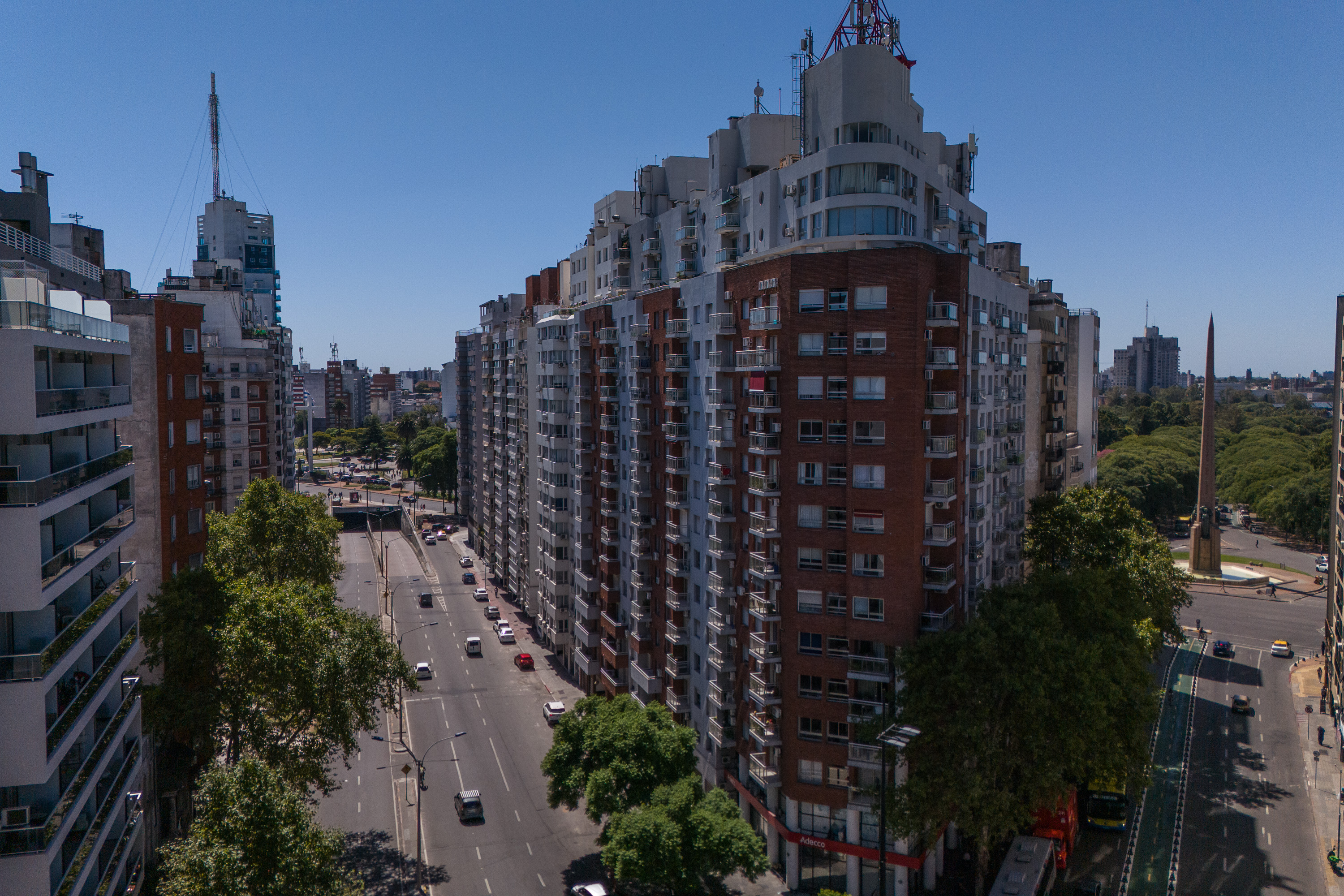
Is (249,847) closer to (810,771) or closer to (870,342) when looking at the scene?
(810,771)

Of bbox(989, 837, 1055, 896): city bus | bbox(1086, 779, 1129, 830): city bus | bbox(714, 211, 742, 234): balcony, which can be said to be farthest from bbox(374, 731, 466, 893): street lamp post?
bbox(1086, 779, 1129, 830): city bus

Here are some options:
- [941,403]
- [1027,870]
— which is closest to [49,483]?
[941,403]

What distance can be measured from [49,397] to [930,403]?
142 feet

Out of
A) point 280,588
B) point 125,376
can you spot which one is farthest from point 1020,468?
point 125,376

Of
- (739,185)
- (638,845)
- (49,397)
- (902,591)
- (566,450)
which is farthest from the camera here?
(566,450)

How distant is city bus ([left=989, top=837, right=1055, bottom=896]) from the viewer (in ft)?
162

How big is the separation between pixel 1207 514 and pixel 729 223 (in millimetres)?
97397

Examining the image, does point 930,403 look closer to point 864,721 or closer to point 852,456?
point 852,456

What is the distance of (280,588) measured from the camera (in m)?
55.7

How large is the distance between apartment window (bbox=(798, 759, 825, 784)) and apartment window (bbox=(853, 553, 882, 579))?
11721mm

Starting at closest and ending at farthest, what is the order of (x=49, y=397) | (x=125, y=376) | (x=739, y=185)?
1. (x=49, y=397)
2. (x=125, y=376)
3. (x=739, y=185)

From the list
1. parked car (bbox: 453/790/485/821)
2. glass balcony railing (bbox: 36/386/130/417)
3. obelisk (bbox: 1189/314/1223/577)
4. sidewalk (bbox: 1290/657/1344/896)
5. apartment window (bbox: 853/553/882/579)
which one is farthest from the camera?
obelisk (bbox: 1189/314/1223/577)

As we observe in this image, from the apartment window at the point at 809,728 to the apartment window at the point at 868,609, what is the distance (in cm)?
685

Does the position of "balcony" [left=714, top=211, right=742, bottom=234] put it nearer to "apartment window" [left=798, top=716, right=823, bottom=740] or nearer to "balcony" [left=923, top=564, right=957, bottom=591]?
"balcony" [left=923, top=564, right=957, bottom=591]
